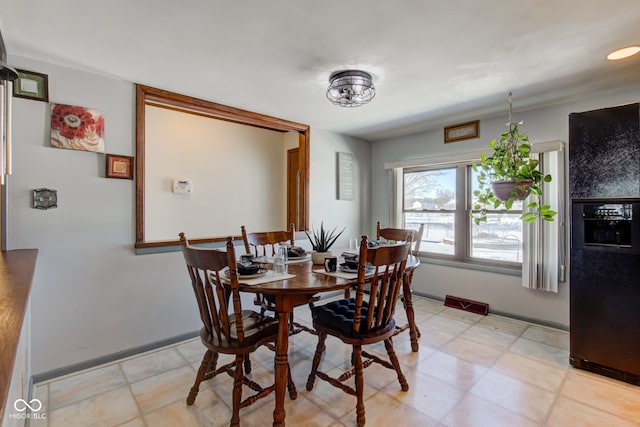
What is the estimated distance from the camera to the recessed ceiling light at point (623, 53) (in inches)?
77.1

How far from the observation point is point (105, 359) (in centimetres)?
238

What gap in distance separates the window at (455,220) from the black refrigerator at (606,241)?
104cm

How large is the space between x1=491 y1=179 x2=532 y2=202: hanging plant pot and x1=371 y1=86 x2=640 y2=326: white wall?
0.86 metres

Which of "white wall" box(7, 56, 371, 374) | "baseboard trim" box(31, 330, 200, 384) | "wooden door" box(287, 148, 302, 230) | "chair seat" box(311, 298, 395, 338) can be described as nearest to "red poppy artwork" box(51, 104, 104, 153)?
"white wall" box(7, 56, 371, 374)

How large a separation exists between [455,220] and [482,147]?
2.91ft

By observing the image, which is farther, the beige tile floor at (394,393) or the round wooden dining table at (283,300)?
the beige tile floor at (394,393)

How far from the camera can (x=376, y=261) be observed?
5.51ft

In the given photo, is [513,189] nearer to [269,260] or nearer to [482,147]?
[482,147]

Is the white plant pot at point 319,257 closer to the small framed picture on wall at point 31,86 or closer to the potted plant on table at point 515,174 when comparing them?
the potted plant on table at point 515,174

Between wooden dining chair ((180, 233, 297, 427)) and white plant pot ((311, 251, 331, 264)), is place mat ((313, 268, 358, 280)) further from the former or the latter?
wooden dining chair ((180, 233, 297, 427))

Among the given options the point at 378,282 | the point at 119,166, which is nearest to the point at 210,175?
the point at 119,166

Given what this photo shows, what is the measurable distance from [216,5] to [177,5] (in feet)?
0.63

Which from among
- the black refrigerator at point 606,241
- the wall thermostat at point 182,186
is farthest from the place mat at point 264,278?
the wall thermostat at point 182,186

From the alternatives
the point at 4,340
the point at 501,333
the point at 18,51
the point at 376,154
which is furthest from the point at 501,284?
the point at 18,51
